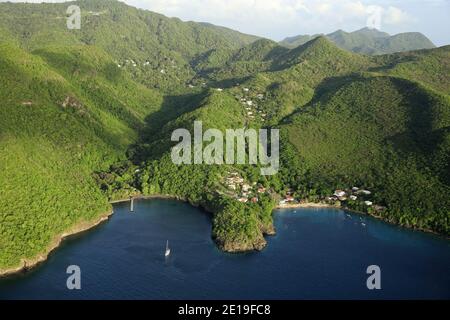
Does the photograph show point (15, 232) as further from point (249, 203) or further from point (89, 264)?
point (249, 203)

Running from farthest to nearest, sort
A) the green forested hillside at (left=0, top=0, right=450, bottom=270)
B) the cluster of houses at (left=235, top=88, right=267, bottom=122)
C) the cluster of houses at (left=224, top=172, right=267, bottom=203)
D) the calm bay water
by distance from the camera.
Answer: the cluster of houses at (left=235, top=88, right=267, bottom=122) → the cluster of houses at (left=224, top=172, right=267, bottom=203) → the green forested hillside at (left=0, top=0, right=450, bottom=270) → the calm bay water

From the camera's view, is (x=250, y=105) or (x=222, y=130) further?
(x=250, y=105)

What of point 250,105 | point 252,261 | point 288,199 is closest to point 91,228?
point 252,261

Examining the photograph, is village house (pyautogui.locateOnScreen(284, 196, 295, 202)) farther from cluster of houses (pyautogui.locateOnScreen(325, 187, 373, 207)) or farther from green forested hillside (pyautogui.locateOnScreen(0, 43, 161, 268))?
green forested hillside (pyautogui.locateOnScreen(0, 43, 161, 268))

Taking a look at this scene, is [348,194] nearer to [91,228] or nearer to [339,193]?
[339,193]

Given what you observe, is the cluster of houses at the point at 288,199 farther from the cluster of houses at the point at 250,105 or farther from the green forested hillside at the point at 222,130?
the cluster of houses at the point at 250,105

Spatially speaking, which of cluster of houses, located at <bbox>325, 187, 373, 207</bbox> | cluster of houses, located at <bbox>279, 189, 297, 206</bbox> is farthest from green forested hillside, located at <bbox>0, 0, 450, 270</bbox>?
cluster of houses, located at <bbox>325, 187, 373, 207</bbox>

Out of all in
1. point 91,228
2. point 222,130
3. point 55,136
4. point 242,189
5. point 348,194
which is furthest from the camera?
point 222,130
